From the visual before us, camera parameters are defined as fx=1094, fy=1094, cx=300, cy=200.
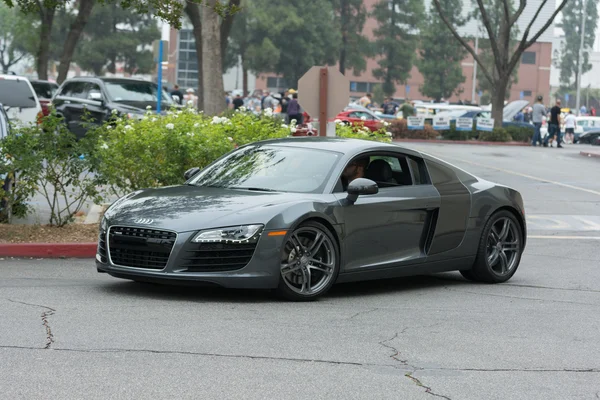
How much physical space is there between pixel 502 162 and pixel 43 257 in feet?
70.1

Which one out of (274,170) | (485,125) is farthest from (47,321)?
(485,125)

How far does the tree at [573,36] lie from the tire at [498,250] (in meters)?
125

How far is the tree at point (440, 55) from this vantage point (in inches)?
3457

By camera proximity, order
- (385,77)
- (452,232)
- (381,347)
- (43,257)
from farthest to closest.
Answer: (385,77) < (43,257) < (452,232) < (381,347)

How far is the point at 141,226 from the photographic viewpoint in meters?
8.42

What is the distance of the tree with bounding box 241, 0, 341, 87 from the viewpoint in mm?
81000

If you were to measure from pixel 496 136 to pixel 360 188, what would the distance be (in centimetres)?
3593

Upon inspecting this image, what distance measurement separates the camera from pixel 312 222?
8.71 metres

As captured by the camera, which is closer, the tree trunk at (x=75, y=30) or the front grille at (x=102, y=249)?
the front grille at (x=102, y=249)

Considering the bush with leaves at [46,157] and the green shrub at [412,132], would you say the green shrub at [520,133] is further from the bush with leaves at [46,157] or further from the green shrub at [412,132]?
the bush with leaves at [46,157]

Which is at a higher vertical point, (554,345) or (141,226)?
(141,226)

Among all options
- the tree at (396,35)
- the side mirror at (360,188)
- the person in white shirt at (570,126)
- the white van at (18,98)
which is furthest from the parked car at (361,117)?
the tree at (396,35)

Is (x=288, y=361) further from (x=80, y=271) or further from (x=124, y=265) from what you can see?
(x=80, y=271)

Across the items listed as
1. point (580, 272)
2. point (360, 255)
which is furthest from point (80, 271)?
point (580, 272)
